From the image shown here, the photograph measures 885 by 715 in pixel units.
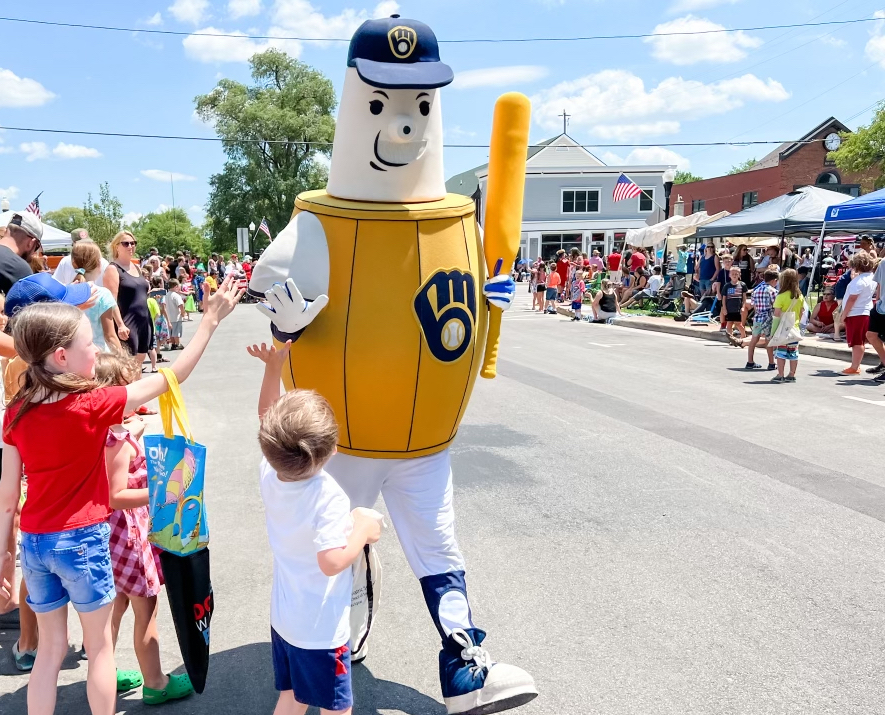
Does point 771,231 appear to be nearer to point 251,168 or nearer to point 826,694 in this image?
point 826,694

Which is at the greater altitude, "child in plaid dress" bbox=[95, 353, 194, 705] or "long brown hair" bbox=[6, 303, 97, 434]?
"long brown hair" bbox=[6, 303, 97, 434]

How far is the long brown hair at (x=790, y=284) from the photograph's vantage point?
9.06m

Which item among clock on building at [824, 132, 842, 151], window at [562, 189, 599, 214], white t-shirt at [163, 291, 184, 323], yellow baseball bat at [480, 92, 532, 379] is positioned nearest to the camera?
yellow baseball bat at [480, 92, 532, 379]

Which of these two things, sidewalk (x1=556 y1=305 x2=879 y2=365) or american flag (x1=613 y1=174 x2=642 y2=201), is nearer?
sidewalk (x1=556 y1=305 x2=879 y2=365)

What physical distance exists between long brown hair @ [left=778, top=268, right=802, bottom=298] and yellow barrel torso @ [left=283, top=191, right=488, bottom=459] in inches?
298

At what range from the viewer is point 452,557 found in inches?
109

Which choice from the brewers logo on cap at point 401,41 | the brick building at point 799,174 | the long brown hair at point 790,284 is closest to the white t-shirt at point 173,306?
the long brown hair at point 790,284

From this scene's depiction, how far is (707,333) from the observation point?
1403cm

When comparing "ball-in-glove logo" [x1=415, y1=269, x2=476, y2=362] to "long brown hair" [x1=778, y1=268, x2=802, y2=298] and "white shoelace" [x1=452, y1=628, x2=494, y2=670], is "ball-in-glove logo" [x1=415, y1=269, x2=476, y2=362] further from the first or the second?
"long brown hair" [x1=778, y1=268, x2=802, y2=298]

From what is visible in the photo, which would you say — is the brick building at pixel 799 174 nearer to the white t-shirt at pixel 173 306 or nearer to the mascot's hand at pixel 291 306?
the white t-shirt at pixel 173 306

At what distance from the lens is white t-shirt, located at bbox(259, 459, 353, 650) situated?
2027mm

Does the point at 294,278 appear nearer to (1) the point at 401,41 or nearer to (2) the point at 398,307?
(2) the point at 398,307

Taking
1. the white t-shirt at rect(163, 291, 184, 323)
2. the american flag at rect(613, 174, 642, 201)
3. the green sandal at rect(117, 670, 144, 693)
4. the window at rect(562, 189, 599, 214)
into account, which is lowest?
the green sandal at rect(117, 670, 144, 693)

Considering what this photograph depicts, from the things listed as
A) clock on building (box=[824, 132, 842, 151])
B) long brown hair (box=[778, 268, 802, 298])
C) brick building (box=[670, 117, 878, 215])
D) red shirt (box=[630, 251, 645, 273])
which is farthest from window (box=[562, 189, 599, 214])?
long brown hair (box=[778, 268, 802, 298])
